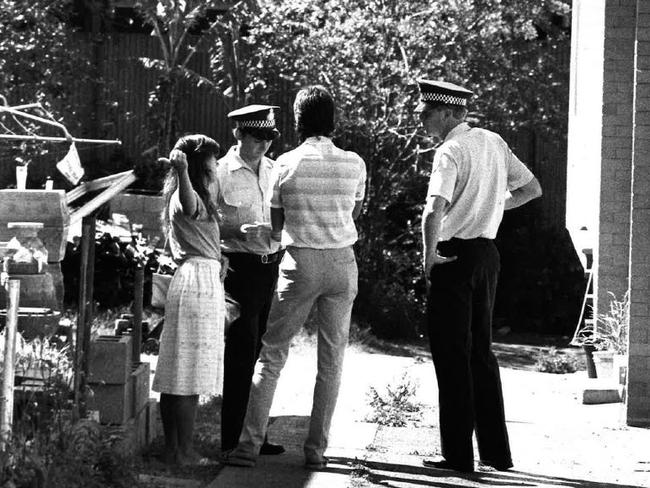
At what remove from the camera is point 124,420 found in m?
6.68

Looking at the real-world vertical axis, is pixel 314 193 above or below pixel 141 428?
above

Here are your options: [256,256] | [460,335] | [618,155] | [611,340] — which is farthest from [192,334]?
[618,155]

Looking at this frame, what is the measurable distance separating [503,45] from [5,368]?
11.3 metres

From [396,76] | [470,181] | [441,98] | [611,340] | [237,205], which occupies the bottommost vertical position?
[611,340]

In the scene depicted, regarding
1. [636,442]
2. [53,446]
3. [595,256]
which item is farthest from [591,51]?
[53,446]

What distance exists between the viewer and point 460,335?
22.9 ft

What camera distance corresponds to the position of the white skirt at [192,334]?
6648mm

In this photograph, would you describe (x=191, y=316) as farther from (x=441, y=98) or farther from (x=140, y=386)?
(x=441, y=98)

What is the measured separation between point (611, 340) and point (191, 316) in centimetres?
504

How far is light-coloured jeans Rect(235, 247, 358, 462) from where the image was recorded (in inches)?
264

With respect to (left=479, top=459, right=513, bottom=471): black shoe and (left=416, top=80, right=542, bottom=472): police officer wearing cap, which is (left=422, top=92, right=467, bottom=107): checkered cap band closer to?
(left=416, top=80, right=542, bottom=472): police officer wearing cap

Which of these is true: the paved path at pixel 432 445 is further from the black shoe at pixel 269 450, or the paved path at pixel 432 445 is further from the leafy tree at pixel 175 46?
the leafy tree at pixel 175 46

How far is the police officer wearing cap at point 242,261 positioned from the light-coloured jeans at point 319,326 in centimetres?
28

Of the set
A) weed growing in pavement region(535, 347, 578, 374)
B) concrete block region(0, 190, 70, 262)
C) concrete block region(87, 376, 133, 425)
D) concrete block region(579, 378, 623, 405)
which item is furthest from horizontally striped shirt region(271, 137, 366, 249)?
weed growing in pavement region(535, 347, 578, 374)
